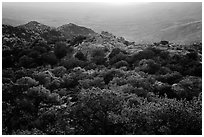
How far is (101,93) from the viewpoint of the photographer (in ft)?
33.0

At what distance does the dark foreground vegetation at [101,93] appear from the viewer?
8.40 meters

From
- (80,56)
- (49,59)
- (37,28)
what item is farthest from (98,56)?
(37,28)

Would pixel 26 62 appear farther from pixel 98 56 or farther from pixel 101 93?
pixel 101 93

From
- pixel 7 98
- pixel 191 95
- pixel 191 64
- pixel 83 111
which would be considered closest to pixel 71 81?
pixel 7 98

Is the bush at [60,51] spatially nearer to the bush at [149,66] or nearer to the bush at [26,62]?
the bush at [26,62]

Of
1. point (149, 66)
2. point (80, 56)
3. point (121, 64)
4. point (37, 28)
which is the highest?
point (149, 66)

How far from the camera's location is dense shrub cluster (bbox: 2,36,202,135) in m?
8.40

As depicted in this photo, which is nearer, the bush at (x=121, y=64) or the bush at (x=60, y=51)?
the bush at (x=121, y=64)

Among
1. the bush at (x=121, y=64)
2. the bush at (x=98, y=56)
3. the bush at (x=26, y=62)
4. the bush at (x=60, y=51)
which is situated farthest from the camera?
the bush at (x=60, y=51)

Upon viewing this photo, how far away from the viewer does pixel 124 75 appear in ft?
44.4

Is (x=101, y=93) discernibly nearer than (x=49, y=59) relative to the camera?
Yes

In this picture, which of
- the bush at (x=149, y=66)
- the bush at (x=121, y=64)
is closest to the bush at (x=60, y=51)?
the bush at (x=121, y=64)

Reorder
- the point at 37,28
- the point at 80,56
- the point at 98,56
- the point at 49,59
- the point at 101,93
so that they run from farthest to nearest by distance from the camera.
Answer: the point at 37,28 → the point at 80,56 → the point at 98,56 → the point at 49,59 → the point at 101,93

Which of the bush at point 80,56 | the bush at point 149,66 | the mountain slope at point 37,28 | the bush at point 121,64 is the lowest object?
the mountain slope at point 37,28
